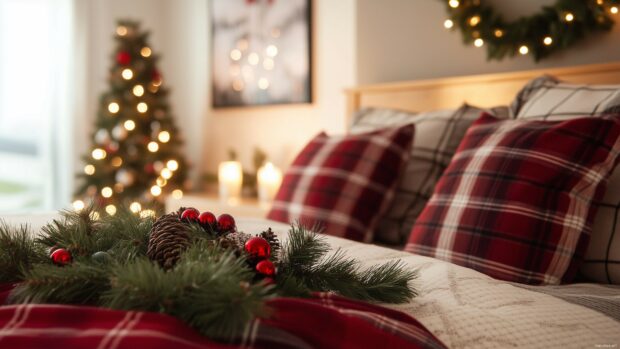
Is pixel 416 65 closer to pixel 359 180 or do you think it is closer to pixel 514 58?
pixel 514 58

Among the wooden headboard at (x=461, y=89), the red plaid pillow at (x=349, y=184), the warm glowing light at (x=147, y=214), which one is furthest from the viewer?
the wooden headboard at (x=461, y=89)

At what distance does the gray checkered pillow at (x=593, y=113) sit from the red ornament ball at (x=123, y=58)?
3.07 meters

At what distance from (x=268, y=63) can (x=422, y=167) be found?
2316 mm

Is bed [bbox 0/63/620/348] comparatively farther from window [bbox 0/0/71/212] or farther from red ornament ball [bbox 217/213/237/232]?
window [bbox 0/0/71/212]

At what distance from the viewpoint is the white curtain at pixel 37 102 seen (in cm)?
407

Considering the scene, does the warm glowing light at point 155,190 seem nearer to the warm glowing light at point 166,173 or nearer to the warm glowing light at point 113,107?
the warm glowing light at point 166,173

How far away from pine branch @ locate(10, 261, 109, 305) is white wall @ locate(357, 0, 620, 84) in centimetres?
205

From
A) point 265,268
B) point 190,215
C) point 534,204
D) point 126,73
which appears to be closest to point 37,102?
point 126,73

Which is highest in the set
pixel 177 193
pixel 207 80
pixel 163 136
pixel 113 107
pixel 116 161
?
pixel 207 80

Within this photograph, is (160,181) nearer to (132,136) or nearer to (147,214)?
(132,136)

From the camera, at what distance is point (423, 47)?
2750 mm

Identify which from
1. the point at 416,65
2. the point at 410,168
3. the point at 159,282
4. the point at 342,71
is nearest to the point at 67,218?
the point at 159,282

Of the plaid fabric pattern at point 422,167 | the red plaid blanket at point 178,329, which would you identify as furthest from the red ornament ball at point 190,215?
the plaid fabric pattern at point 422,167

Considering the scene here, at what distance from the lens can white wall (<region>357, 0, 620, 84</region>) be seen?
226cm
